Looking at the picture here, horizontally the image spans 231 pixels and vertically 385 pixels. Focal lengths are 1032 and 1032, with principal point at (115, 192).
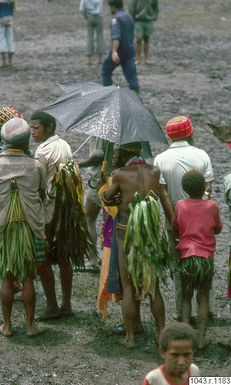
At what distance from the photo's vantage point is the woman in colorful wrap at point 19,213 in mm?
7602

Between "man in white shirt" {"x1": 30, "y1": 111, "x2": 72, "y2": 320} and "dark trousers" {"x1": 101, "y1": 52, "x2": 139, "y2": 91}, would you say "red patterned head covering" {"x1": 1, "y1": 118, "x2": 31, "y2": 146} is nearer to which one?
"man in white shirt" {"x1": 30, "y1": 111, "x2": 72, "y2": 320}

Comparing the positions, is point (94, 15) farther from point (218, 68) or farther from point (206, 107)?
point (206, 107)

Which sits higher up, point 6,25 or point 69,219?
point 69,219

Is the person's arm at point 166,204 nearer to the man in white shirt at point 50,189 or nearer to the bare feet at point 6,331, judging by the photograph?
the man in white shirt at point 50,189

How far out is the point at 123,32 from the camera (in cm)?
1594

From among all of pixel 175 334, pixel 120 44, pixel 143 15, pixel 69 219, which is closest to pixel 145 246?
Result: pixel 69 219

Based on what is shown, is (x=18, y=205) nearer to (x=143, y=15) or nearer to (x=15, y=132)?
(x=15, y=132)

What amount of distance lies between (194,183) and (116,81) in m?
11.2

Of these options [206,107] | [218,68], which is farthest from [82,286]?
[218,68]

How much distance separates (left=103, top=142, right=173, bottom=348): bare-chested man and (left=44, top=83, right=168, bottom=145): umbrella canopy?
0.15 metres

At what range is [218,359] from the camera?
7.48 metres

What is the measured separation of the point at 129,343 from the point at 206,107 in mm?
9397

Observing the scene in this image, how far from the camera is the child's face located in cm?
543

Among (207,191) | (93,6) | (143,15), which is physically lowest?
(143,15)
